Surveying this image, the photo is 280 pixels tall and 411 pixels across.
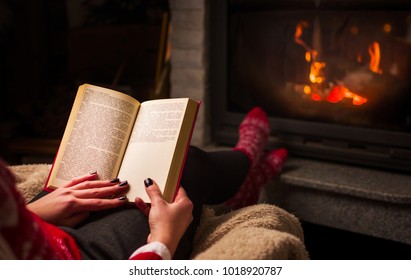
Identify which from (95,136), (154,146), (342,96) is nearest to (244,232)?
(154,146)

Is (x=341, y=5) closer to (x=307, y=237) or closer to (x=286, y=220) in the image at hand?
(x=307, y=237)

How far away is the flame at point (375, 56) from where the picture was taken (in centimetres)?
155

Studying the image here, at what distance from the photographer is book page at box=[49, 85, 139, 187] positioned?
0.89 metres

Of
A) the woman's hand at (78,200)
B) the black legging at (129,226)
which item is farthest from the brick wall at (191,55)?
the woman's hand at (78,200)

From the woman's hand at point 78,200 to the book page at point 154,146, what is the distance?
3cm

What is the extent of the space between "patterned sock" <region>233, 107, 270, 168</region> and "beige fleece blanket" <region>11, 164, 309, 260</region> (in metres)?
0.56

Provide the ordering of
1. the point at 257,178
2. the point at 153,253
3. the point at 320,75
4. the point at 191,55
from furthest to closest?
the point at 191,55 < the point at 320,75 < the point at 257,178 < the point at 153,253

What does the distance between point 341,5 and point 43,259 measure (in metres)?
1.33

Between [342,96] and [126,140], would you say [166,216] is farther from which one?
[342,96]

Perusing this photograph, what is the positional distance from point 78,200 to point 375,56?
1.15 meters

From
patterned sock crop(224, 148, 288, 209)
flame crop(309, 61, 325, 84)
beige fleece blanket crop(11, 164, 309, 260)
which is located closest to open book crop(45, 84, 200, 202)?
beige fleece blanket crop(11, 164, 309, 260)

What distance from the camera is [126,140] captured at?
91 cm

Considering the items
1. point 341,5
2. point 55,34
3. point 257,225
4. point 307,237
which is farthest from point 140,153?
point 55,34

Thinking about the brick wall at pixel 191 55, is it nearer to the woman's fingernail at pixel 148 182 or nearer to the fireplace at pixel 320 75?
the fireplace at pixel 320 75
